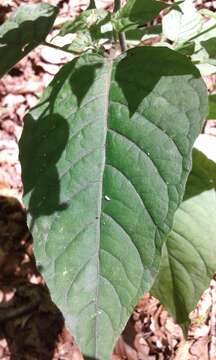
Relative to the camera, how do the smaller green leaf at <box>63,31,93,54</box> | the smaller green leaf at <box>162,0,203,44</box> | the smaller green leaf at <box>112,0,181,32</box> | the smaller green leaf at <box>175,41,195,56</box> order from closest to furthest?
the smaller green leaf at <box>112,0,181,32</box>, the smaller green leaf at <box>63,31,93,54</box>, the smaller green leaf at <box>175,41,195,56</box>, the smaller green leaf at <box>162,0,203,44</box>

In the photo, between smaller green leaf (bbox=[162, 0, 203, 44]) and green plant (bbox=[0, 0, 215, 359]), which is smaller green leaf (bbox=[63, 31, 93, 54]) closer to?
green plant (bbox=[0, 0, 215, 359])

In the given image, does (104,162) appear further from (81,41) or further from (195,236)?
(195,236)

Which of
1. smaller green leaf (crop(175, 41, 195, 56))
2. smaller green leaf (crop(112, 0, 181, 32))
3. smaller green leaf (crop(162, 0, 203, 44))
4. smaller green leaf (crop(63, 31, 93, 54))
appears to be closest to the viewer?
smaller green leaf (crop(112, 0, 181, 32))

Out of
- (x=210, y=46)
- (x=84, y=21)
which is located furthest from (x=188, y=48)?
(x=84, y=21)

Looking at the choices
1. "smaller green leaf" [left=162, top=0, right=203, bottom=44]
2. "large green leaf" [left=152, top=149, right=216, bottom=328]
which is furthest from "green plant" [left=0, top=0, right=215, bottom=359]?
"large green leaf" [left=152, top=149, right=216, bottom=328]

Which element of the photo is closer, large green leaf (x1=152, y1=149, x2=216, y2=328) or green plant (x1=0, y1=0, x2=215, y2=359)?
green plant (x1=0, y1=0, x2=215, y2=359)

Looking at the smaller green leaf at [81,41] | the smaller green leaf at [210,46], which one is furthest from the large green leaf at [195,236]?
the smaller green leaf at [81,41]
